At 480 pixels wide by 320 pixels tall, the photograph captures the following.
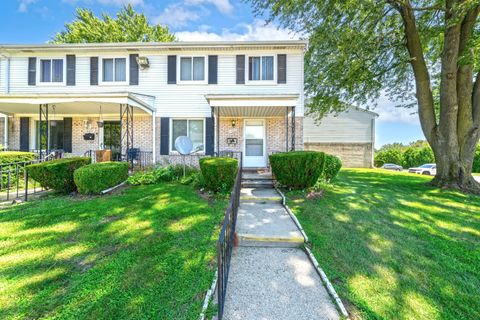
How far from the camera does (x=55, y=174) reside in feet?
21.5

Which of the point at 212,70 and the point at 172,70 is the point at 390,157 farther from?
the point at 172,70

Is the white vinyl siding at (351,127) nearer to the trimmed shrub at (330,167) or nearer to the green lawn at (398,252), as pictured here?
the trimmed shrub at (330,167)

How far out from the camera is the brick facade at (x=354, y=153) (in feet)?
61.9

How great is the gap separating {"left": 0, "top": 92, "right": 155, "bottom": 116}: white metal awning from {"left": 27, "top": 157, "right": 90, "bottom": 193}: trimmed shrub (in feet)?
8.93

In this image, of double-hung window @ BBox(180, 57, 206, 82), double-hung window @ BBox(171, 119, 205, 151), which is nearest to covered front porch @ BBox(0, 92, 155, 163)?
double-hung window @ BBox(171, 119, 205, 151)

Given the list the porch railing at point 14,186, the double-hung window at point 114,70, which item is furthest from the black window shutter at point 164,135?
the porch railing at point 14,186

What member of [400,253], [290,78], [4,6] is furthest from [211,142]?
Answer: [4,6]

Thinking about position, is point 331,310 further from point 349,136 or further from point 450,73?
point 349,136

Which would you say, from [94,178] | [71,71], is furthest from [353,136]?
[71,71]

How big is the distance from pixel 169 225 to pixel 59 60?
11.2m

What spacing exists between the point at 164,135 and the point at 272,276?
8708mm

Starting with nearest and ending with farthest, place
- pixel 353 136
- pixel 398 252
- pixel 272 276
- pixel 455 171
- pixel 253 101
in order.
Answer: pixel 272 276, pixel 398 252, pixel 455 171, pixel 253 101, pixel 353 136

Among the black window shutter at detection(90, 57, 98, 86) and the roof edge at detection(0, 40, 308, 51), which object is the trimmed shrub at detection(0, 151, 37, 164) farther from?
the roof edge at detection(0, 40, 308, 51)

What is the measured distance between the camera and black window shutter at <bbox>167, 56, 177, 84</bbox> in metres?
10.4
